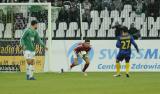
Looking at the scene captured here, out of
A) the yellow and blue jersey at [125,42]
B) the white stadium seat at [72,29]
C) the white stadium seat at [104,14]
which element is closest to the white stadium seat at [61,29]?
the white stadium seat at [72,29]

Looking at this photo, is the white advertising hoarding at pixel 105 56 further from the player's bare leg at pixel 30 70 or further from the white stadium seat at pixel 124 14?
the player's bare leg at pixel 30 70

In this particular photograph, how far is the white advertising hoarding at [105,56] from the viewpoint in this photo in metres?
31.1

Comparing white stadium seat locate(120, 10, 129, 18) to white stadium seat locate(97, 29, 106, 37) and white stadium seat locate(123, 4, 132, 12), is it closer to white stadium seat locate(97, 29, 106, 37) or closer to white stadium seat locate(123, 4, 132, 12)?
white stadium seat locate(123, 4, 132, 12)

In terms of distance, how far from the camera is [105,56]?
102 ft

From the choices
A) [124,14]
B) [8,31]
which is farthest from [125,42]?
[124,14]

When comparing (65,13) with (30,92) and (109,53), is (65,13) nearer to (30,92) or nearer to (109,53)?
(109,53)

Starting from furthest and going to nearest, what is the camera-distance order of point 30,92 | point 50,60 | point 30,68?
point 50,60, point 30,68, point 30,92

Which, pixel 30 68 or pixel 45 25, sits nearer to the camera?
pixel 30 68

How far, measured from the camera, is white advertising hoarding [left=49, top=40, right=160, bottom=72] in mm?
31141

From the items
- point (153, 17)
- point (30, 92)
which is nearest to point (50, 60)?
point (153, 17)

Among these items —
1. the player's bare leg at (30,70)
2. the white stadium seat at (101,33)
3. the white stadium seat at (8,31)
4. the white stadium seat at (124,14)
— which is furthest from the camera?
the white stadium seat at (124,14)

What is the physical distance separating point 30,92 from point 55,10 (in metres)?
17.5

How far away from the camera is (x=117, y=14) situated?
35031 mm

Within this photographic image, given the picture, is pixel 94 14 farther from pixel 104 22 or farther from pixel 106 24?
pixel 106 24
